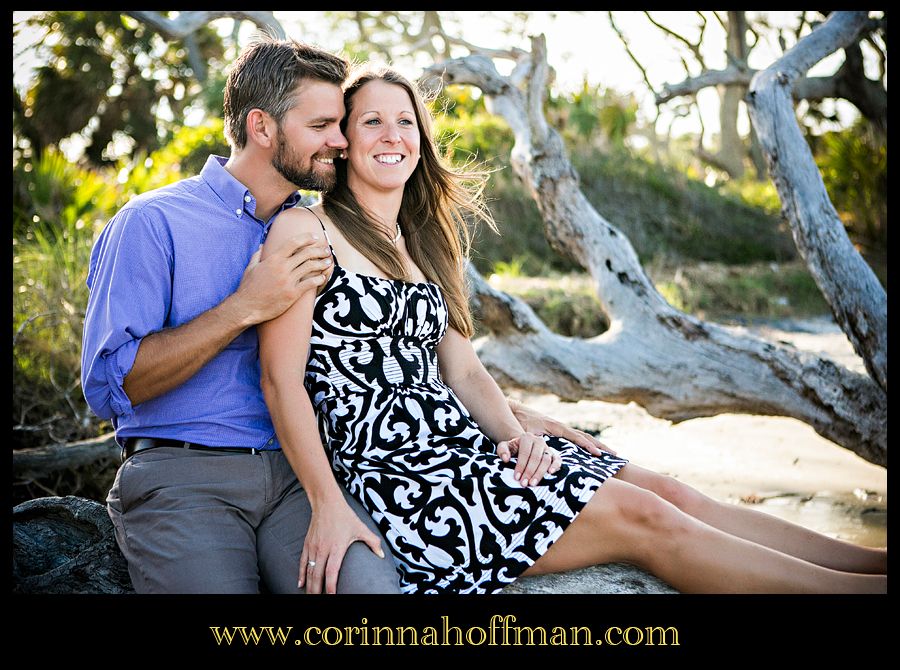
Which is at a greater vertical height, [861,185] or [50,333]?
[861,185]

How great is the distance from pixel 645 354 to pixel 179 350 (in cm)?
340

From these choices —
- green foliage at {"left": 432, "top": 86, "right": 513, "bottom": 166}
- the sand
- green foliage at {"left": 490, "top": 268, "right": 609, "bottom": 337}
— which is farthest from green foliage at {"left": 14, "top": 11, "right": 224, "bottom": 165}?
the sand

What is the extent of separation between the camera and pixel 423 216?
11.0ft

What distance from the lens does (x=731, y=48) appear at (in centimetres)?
2020

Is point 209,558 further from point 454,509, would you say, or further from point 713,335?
point 713,335

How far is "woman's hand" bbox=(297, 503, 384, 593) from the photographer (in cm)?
243

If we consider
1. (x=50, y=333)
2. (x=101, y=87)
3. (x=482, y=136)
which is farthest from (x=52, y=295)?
(x=101, y=87)

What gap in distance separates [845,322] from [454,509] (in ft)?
11.4

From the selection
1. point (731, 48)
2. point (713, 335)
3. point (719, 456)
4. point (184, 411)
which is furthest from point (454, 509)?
point (731, 48)
